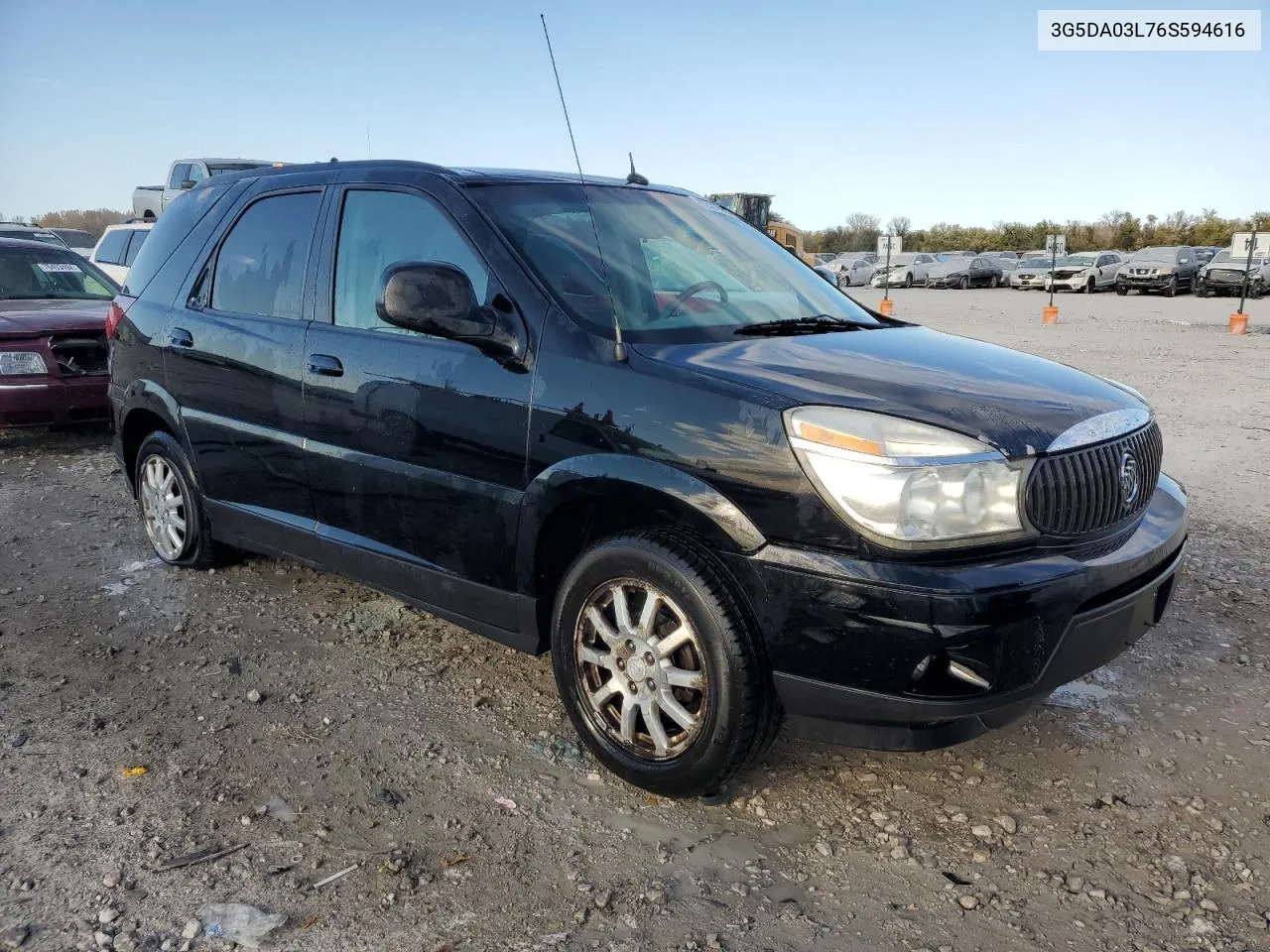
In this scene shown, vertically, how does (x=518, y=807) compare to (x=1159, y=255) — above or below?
below

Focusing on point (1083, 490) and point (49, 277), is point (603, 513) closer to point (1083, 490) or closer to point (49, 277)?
point (1083, 490)

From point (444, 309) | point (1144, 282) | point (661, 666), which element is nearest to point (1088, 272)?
point (1144, 282)

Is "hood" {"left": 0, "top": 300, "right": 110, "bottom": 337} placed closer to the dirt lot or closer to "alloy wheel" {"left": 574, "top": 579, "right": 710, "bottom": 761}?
the dirt lot

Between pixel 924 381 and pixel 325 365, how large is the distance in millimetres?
2173

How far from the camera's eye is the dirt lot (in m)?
2.48

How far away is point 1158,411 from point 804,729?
8559mm

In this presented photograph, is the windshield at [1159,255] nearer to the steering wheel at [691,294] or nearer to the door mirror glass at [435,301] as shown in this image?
the steering wheel at [691,294]

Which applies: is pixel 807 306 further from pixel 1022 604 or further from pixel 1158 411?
pixel 1158 411

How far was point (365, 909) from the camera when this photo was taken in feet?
8.21

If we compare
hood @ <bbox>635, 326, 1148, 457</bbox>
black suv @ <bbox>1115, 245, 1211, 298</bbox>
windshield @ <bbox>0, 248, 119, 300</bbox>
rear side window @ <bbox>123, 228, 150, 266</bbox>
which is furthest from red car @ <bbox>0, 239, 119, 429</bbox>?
black suv @ <bbox>1115, 245, 1211, 298</bbox>

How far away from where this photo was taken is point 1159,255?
3409 cm

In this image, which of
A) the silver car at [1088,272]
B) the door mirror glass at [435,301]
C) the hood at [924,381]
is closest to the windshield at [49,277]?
the door mirror glass at [435,301]

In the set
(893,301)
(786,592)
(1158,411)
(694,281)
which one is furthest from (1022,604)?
(893,301)

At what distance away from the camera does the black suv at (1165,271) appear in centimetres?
3353
